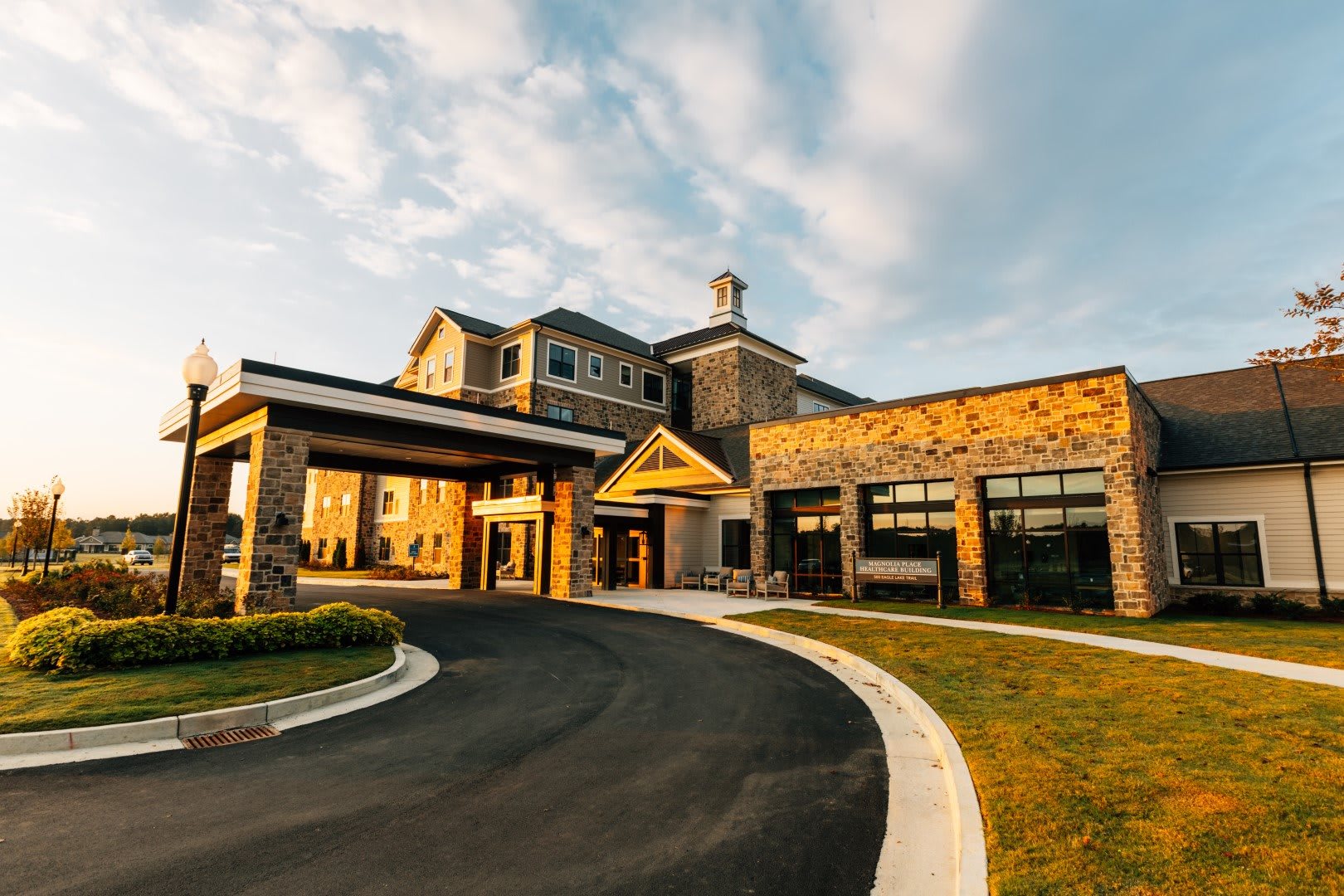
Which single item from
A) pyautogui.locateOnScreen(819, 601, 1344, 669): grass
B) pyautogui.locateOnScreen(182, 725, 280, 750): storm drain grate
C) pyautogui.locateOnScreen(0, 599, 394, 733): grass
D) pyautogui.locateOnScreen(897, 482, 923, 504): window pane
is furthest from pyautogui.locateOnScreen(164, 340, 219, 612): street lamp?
pyautogui.locateOnScreen(897, 482, 923, 504): window pane

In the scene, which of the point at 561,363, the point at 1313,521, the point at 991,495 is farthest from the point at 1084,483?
the point at 561,363

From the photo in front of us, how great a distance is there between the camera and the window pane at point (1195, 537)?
60.9 feet

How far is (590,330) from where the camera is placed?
38219 millimetres

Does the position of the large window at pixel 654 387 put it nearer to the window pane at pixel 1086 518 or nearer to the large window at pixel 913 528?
the large window at pixel 913 528

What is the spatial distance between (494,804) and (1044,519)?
17.8 metres

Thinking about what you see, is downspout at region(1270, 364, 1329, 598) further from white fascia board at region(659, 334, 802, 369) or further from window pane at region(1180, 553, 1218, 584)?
white fascia board at region(659, 334, 802, 369)

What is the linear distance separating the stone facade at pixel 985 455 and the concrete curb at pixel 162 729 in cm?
1632

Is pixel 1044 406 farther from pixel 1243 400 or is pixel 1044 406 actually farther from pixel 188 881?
pixel 188 881

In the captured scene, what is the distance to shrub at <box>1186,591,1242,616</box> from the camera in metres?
17.3

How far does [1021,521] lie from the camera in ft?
60.3

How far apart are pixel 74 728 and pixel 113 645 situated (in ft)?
10.5

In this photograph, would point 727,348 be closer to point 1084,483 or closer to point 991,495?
point 991,495

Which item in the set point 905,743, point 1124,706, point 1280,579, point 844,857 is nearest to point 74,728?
point 844,857

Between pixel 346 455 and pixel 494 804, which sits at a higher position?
pixel 346 455
